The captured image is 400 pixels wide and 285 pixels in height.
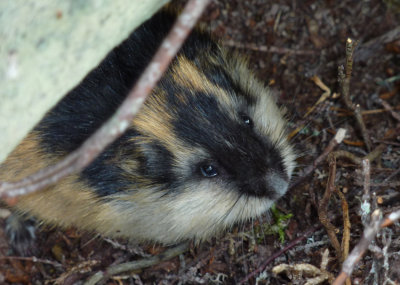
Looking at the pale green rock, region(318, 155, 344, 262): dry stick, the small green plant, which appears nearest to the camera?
the pale green rock

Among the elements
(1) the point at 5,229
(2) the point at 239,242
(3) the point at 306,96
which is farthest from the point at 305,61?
(1) the point at 5,229

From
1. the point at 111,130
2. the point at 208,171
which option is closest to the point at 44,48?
the point at 111,130

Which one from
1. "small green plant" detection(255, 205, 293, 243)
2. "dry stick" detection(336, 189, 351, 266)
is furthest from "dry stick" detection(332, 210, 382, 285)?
"small green plant" detection(255, 205, 293, 243)

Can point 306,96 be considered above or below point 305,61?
below

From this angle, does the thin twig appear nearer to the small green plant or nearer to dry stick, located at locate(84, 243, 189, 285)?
the small green plant

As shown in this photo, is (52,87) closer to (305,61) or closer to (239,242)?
(239,242)

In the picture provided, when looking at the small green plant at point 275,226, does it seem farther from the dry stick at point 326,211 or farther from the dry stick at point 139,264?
the dry stick at point 139,264
